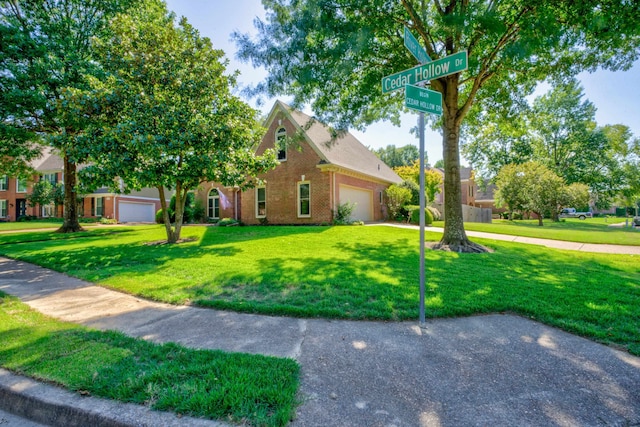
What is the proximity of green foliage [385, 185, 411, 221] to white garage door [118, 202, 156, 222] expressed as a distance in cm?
2672

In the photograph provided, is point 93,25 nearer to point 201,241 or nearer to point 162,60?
point 162,60

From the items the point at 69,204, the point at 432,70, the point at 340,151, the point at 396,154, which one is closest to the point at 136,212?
the point at 69,204

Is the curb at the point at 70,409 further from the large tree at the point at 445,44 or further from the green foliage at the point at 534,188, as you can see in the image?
the green foliage at the point at 534,188

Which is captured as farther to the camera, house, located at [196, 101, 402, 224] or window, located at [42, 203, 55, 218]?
window, located at [42, 203, 55, 218]

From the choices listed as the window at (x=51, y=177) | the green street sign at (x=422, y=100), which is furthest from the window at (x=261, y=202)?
the window at (x=51, y=177)

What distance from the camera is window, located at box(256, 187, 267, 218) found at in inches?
720

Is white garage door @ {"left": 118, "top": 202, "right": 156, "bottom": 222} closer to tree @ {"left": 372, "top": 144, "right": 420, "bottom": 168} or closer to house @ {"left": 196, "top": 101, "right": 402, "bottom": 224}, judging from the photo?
house @ {"left": 196, "top": 101, "right": 402, "bottom": 224}

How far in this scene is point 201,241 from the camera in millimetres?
11164

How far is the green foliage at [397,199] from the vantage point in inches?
762

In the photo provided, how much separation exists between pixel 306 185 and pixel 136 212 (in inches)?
970

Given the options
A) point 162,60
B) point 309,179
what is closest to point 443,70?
point 162,60

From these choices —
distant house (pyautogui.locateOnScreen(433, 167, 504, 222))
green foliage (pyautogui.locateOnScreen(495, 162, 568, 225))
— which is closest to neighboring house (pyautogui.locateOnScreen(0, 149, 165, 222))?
distant house (pyautogui.locateOnScreen(433, 167, 504, 222))

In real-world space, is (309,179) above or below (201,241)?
above

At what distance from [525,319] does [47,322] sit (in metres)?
5.97
